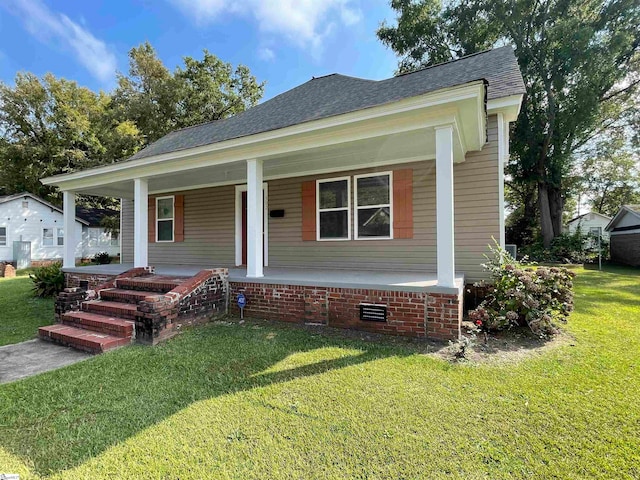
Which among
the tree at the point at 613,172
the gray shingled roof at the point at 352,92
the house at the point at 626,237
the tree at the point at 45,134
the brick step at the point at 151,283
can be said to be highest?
the tree at the point at 45,134

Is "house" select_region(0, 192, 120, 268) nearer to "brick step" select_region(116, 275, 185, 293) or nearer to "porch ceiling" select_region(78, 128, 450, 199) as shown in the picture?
"porch ceiling" select_region(78, 128, 450, 199)

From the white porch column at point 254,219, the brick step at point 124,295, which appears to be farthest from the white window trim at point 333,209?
the brick step at point 124,295

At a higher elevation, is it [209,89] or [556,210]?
[209,89]

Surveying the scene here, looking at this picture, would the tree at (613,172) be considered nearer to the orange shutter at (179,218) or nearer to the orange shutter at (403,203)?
the orange shutter at (403,203)

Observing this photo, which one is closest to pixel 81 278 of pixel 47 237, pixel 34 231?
pixel 34 231

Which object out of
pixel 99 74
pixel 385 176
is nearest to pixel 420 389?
pixel 385 176

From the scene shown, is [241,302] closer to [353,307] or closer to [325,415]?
[353,307]

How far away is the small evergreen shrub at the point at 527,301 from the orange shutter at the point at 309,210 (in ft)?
11.8

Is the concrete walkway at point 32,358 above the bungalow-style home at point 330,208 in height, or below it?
below

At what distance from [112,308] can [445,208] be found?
16.1 ft

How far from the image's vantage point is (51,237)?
63.3ft

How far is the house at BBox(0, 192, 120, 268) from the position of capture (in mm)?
17109

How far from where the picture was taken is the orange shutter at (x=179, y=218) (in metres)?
8.63

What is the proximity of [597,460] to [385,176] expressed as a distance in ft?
16.5
